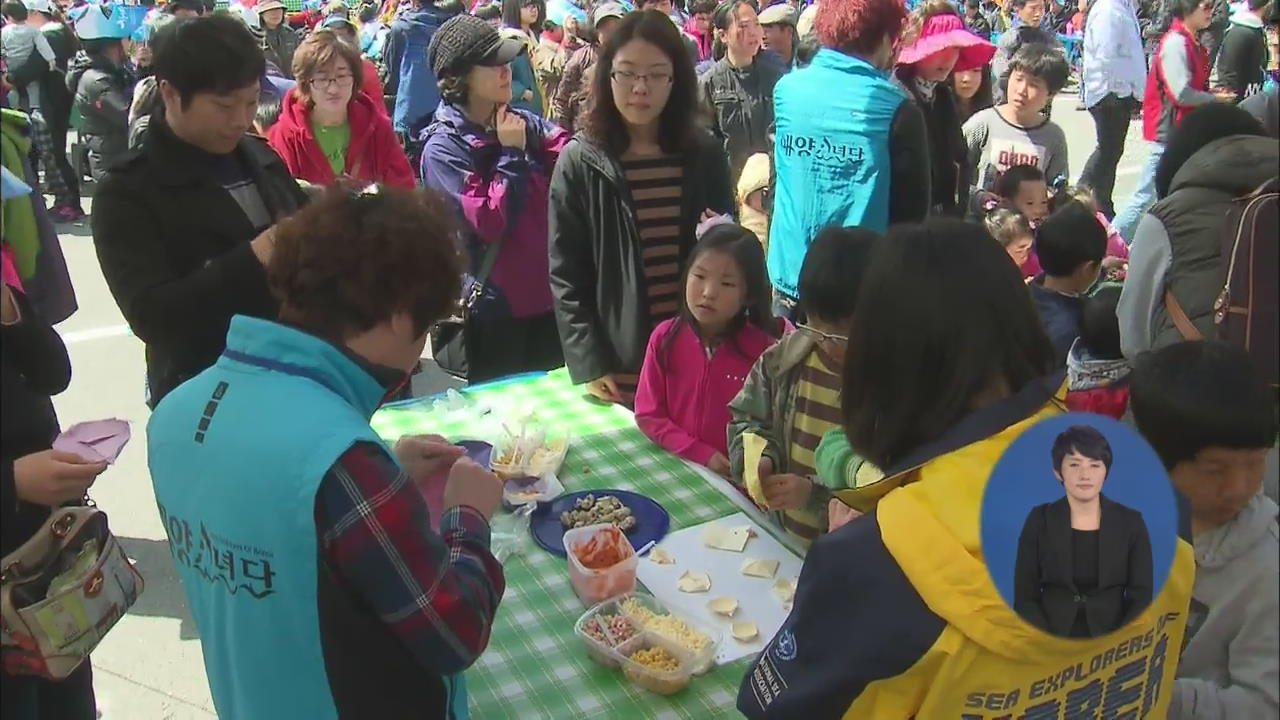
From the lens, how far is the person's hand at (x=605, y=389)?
280 cm

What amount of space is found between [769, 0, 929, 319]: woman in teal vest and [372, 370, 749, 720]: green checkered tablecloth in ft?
3.75

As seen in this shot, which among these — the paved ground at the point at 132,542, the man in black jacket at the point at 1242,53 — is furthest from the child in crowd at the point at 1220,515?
the man in black jacket at the point at 1242,53

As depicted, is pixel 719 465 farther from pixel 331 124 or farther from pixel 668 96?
pixel 331 124

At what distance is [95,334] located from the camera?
556 centimetres

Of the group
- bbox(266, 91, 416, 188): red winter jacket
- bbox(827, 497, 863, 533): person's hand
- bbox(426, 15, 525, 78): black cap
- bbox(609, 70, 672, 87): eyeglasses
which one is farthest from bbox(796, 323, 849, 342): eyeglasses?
bbox(266, 91, 416, 188): red winter jacket

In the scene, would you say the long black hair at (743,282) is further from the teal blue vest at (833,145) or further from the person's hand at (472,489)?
the person's hand at (472,489)

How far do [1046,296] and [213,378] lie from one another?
238 centimetres

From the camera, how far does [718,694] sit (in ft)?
5.39

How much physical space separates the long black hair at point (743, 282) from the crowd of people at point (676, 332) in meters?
0.02

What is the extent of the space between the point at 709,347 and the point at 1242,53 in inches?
243

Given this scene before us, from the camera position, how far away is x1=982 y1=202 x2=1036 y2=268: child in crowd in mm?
3721

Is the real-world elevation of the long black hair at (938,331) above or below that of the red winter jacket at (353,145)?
above

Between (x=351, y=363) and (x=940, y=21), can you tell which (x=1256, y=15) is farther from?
(x=351, y=363)

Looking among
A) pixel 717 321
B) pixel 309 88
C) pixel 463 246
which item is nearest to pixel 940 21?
pixel 717 321
